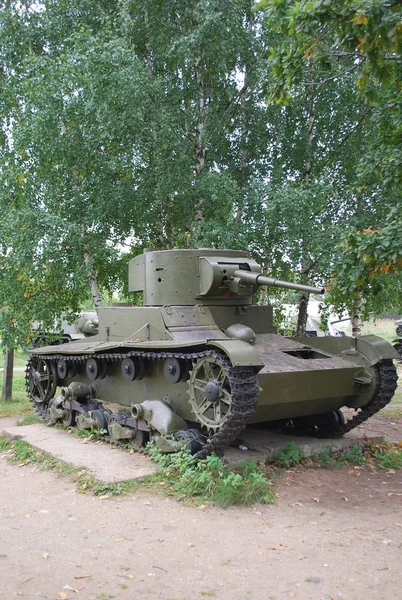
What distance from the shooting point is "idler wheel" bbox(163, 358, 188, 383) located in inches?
326

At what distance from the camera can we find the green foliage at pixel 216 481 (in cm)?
668

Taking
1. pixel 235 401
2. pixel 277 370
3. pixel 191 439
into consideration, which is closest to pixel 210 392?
pixel 235 401

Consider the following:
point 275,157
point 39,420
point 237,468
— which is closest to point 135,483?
point 237,468

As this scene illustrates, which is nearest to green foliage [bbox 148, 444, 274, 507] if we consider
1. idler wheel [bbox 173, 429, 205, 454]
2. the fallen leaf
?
idler wheel [bbox 173, 429, 205, 454]

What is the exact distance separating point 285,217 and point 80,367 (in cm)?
481

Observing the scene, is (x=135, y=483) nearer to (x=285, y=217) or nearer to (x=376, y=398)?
(x=376, y=398)

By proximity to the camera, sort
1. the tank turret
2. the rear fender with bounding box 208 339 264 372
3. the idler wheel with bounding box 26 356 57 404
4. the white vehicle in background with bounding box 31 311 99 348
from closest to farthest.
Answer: the rear fender with bounding box 208 339 264 372 → the tank turret → the idler wheel with bounding box 26 356 57 404 → the white vehicle in background with bounding box 31 311 99 348

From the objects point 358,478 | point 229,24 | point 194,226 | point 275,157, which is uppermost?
point 229,24

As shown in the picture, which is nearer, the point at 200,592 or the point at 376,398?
the point at 200,592

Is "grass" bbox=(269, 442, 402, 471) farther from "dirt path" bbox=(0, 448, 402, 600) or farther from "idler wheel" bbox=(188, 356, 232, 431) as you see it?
"idler wheel" bbox=(188, 356, 232, 431)

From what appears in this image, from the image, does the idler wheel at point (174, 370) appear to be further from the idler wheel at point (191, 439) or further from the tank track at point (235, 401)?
the idler wheel at point (191, 439)

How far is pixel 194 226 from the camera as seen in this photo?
42.7 feet

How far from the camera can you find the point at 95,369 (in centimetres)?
1017

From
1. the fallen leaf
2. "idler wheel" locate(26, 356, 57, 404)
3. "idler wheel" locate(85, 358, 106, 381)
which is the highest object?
"idler wheel" locate(85, 358, 106, 381)
